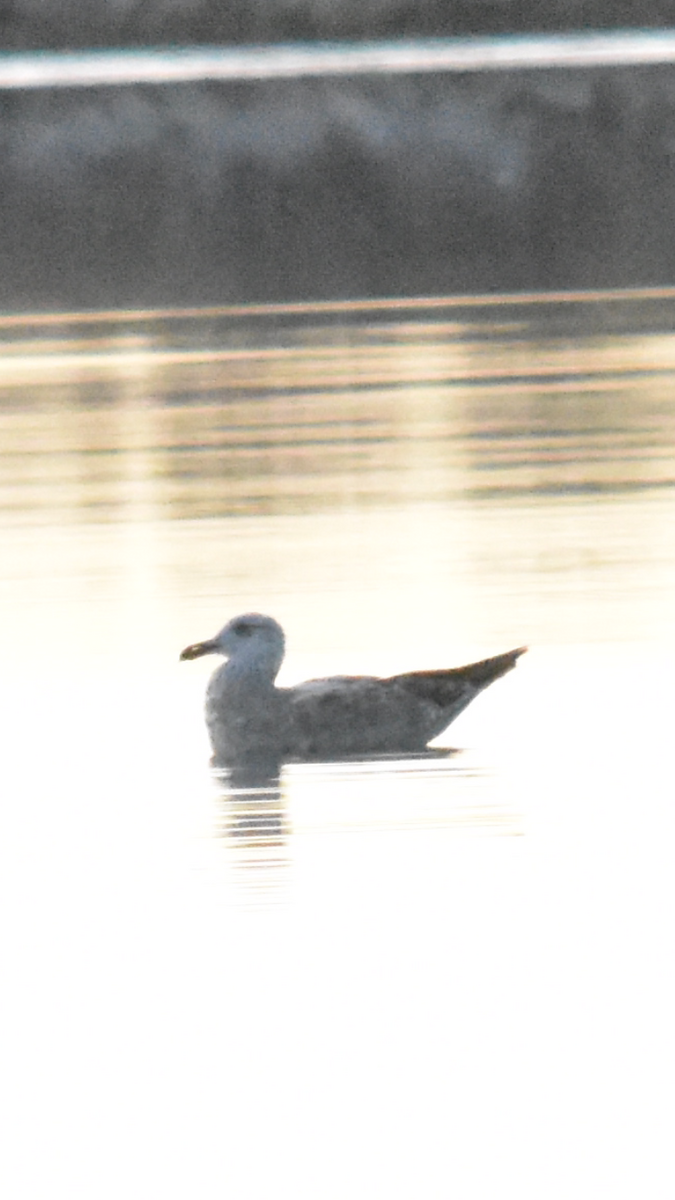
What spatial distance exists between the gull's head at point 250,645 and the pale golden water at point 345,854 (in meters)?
0.25

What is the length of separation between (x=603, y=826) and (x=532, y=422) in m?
12.1

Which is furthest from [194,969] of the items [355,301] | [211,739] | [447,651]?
[355,301]

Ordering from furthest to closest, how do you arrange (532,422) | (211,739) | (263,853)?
(532,422) < (211,739) < (263,853)

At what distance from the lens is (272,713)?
31.4 feet

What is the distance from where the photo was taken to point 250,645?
9.84 metres

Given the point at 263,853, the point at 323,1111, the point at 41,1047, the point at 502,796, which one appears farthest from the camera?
the point at 502,796

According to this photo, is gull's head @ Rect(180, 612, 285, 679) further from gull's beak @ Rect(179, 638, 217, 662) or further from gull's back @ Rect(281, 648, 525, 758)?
gull's back @ Rect(281, 648, 525, 758)

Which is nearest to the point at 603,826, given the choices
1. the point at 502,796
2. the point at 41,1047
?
the point at 502,796

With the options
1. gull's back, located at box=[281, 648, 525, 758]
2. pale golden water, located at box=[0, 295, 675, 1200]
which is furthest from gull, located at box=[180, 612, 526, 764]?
pale golden water, located at box=[0, 295, 675, 1200]

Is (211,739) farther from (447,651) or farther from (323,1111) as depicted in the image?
(323,1111)

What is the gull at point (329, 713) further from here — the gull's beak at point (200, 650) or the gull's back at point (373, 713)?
the gull's beak at point (200, 650)

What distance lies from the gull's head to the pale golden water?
0.25 m

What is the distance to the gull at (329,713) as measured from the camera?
949cm

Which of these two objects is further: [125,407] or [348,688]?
[125,407]
